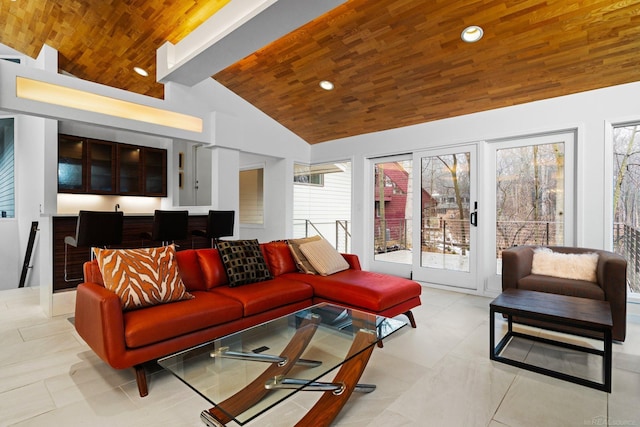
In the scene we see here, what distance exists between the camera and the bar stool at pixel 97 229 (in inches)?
133

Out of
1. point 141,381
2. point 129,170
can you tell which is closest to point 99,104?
point 129,170

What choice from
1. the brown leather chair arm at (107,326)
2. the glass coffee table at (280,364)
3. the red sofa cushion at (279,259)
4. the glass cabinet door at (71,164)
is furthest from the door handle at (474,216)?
the glass cabinet door at (71,164)

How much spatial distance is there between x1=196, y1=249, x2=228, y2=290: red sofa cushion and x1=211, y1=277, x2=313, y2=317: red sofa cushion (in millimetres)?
76

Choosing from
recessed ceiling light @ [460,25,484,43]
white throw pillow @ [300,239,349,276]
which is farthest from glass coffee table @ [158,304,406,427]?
recessed ceiling light @ [460,25,484,43]

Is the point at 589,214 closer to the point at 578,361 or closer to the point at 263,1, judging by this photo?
the point at 578,361

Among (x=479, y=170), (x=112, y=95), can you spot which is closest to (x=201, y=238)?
(x=112, y=95)

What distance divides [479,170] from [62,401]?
4686 mm

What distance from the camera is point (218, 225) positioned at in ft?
15.1

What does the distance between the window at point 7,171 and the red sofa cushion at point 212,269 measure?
5350 millimetres

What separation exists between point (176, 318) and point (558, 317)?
2493mm

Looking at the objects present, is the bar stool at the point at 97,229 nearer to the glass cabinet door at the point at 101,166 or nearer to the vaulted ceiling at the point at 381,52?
the vaulted ceiling at the point at 381,52

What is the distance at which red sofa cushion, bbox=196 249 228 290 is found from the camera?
292 centimetres

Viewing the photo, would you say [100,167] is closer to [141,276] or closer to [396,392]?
[141,276]

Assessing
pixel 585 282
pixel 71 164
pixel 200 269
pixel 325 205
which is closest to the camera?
pixel 200 269
